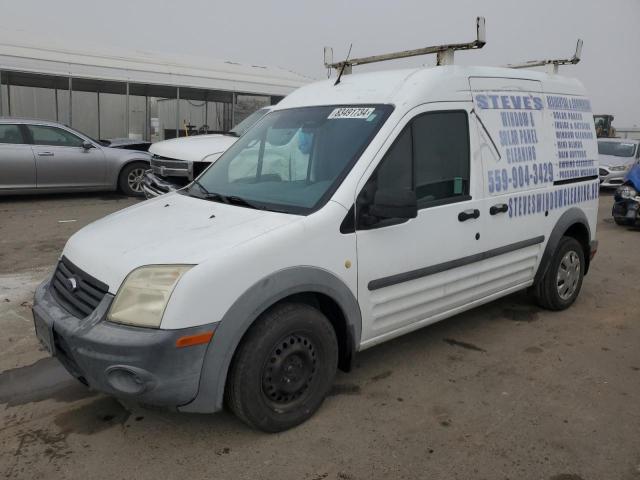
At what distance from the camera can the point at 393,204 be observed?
305 centimetres

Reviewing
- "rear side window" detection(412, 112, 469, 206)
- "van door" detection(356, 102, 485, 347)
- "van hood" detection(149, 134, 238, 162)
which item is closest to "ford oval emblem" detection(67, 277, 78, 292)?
"van door" detection(356, 102, 485, 347)

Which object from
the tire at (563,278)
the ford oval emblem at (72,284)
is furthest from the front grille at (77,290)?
the tire at (563,278)

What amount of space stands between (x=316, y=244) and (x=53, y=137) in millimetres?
9249

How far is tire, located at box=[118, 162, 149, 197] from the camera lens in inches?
445

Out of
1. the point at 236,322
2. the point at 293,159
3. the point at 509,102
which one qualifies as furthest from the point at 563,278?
the point at 236,322

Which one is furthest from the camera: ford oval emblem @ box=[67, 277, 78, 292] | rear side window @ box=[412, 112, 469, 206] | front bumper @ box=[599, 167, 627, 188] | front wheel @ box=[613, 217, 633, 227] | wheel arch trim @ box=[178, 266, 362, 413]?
front bumper @ box=[599, 167, 627, 188]

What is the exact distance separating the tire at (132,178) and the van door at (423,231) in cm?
875

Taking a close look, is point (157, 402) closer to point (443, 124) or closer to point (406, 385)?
point (406, 385)

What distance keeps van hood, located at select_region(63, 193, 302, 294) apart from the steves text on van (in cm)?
1

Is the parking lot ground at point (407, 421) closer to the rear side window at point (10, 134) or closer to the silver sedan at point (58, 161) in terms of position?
the silver sedan at point (58, 161)

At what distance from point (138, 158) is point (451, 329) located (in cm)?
860

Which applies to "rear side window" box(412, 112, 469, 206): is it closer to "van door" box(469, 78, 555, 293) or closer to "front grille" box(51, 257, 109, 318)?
"van door" box(469, 78, 555, 293)

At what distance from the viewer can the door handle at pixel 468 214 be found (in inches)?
146

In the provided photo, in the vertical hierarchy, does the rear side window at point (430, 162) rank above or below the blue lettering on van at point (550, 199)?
above
